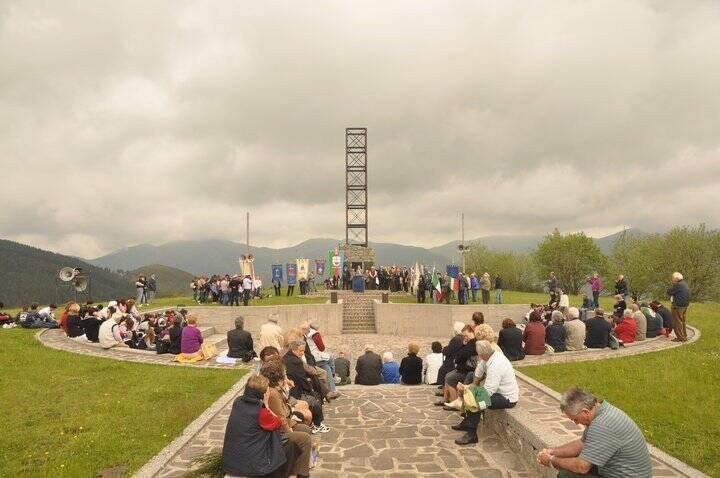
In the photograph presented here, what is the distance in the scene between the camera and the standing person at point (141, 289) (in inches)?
1011

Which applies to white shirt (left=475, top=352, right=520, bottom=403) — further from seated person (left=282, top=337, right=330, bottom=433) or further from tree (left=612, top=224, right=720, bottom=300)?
tree (left=612, top=224, right=720, bottom=300)

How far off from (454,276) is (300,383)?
853 inches

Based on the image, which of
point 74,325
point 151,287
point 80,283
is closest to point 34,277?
point 151,287

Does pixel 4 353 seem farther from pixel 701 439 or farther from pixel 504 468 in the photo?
pixel 701 439

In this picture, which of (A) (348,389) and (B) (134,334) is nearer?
(A) (348,389)

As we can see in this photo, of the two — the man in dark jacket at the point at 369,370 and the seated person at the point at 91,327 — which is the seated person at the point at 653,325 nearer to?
the man in dark jacket at the point at 369,370

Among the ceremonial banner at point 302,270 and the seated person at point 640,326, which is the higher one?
the ceremonial banner at point 302,270

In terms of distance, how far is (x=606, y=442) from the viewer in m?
4.31

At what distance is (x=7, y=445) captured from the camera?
7316 mm

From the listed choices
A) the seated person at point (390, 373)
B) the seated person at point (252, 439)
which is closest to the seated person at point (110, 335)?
the seated person at point (390, 373)

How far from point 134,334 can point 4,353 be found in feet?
12.2

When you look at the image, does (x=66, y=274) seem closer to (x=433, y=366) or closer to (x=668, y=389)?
(x=433, y=366)

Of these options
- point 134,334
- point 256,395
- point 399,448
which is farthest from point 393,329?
point 256,395

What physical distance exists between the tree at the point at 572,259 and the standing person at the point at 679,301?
4795 centimetres
